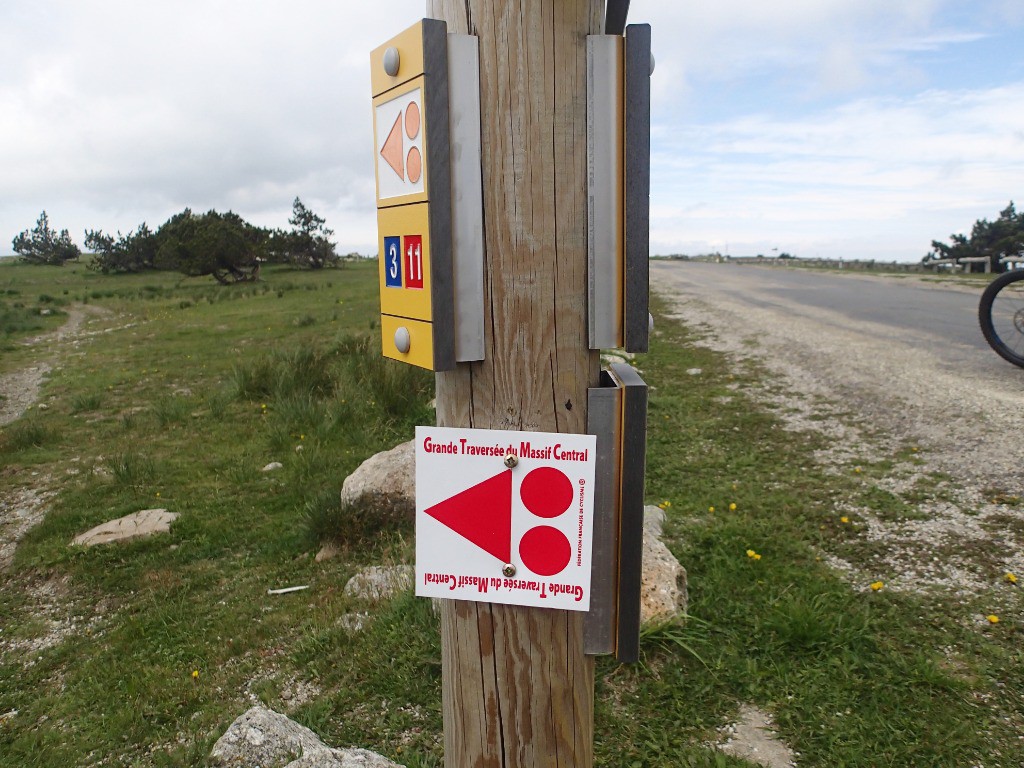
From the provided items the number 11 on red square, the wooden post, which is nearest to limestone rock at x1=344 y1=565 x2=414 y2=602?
the wooden post

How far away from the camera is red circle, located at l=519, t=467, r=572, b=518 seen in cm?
171

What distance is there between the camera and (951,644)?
3387 millimetres

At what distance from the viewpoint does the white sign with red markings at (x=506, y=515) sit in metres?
1.70

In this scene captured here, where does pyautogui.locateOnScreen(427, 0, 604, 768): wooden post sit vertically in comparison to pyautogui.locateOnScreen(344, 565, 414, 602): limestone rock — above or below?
above

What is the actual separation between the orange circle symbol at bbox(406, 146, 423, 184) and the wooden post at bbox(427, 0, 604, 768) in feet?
0.44

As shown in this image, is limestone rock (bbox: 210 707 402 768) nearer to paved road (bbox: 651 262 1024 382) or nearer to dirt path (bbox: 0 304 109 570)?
dirt path (bbox: 0 304 109 570)

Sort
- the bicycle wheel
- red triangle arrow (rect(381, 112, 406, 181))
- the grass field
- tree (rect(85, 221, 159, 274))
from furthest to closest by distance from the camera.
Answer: tree (rect(85, 221, 159, 274)), the bicycle wheel, the grass field, red triangle arrow (rect(381, 112, 406, 181))

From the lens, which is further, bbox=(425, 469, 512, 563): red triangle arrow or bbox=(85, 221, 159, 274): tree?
bbox=(85, 221, 159, 274): tree

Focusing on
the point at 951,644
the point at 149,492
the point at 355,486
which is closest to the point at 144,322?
the point at 149,492

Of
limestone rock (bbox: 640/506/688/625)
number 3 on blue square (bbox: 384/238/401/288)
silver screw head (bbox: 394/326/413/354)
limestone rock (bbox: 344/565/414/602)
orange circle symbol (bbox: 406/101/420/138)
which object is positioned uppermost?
orange circle symbol (bbox: 406/101/420/138)

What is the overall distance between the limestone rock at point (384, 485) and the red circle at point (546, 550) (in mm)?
3522

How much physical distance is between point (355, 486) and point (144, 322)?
17.5 m

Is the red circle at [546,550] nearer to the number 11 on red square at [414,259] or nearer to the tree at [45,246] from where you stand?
the number 11 on red square at [414,259]

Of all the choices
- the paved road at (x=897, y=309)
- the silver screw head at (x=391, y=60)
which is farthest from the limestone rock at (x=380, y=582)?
the paved road at (x=897, y=309)
